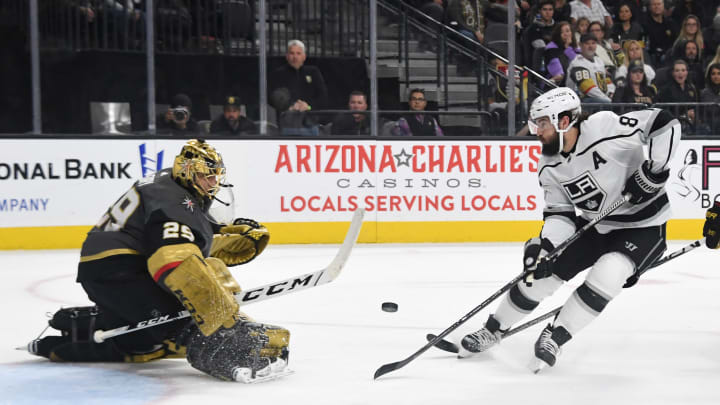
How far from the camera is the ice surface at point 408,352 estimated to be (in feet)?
9.66

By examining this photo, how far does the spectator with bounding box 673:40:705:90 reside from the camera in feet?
27.8

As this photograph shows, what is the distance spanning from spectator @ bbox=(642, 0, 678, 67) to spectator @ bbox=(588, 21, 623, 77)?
1.41 feet

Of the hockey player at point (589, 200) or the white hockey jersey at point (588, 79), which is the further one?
the white hockey jersey at point (588, 79)

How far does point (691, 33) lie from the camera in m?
8.96

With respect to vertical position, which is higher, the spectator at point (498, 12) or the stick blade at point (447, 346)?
the spectator at point (498, 12)

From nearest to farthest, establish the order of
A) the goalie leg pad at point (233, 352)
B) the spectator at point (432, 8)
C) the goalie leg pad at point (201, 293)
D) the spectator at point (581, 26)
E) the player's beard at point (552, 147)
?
the goalie leg pad at point (201, 293) → the goalie leg pad at point (233, 352) → the player's beard at point (552, 147) → the spectator at point (432, 8) → the spectator at point (581, 26)

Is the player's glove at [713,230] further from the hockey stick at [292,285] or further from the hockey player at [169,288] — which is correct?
the hockey player at [169,288]

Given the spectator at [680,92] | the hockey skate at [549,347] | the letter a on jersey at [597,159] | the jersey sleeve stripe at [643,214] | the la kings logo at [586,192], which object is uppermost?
the spectator at [680,92]

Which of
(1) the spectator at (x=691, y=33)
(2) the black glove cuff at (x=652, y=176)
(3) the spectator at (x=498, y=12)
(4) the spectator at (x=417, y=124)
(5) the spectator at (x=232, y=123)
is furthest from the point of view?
(1) the spectator at (x=691, y=33)

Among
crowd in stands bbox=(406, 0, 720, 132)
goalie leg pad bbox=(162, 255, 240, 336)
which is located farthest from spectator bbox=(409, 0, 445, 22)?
goalie leg pad bbox=(162, 255, 240, 336)

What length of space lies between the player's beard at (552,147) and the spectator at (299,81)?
4411 millimetres

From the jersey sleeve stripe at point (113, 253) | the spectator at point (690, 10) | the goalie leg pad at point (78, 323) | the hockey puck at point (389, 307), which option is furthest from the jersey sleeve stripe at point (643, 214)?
the spectator at point (690, 10)

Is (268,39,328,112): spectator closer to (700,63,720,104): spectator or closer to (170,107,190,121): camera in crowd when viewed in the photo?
(170,107,190,121): camera in crowd

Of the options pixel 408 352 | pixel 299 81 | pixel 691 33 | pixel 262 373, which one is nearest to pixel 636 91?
pixel 691 33
